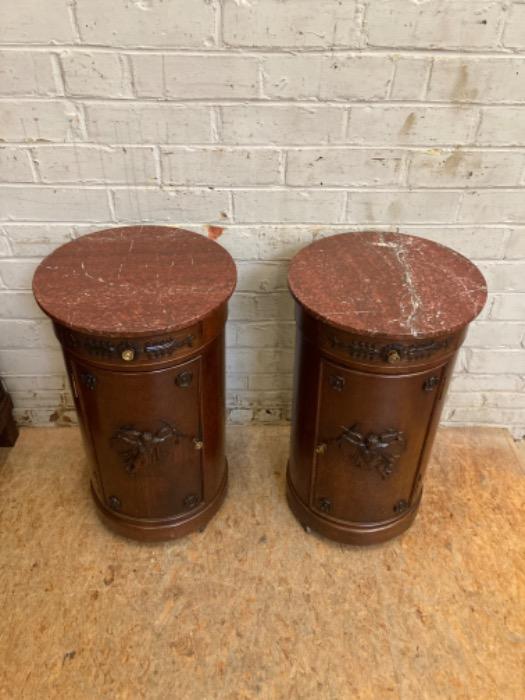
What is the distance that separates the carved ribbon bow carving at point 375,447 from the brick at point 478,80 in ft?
3.08

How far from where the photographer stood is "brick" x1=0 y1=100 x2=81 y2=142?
1.52m

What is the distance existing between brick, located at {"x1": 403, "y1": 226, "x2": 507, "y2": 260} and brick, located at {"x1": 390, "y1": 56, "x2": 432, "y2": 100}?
1.30ft

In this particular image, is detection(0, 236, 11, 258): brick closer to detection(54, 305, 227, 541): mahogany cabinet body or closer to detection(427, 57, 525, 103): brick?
detection(54, 305, 227, 541): mahogany cabinet body

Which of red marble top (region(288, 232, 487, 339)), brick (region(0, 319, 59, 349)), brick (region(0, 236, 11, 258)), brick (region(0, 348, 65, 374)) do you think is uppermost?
red marble top (region(288, 232, 487, 339))

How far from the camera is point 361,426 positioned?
146 cm

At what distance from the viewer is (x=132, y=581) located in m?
1.66

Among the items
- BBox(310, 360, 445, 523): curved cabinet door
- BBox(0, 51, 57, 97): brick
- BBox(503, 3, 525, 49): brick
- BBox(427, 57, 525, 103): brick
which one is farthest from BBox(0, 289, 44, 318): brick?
BBox(503, 3, 525, 49): brick

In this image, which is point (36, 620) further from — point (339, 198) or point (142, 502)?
point (339, 198)

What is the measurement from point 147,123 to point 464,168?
3.06 feet

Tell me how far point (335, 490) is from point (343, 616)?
351mm

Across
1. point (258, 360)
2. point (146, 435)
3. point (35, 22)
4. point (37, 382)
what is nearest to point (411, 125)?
point (258, 360)

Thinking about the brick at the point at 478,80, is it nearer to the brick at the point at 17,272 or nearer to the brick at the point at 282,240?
the brick at the point at 282,240

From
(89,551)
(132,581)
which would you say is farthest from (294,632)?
(89,551)

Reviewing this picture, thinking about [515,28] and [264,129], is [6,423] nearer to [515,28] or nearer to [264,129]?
[264,129]
